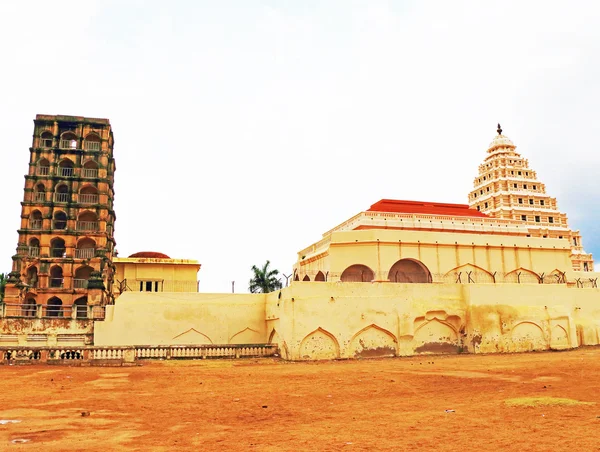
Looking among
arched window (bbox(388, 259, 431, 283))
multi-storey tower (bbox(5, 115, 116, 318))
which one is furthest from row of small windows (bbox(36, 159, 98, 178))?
arched window (bbox(388, 259, 431, 283))

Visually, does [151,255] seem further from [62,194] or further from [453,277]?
[453,277]

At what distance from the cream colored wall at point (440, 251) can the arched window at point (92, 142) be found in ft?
68.7

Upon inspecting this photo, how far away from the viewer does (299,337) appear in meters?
27.9

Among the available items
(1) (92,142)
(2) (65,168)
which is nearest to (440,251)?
(1) (92,142)

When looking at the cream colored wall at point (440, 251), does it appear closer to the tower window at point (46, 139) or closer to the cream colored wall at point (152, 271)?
the cream colored wall at point (152, 271)

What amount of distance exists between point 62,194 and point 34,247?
4.84 m

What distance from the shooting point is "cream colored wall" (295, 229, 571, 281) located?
116 ft

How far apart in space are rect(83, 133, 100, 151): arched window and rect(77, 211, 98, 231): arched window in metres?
5.52

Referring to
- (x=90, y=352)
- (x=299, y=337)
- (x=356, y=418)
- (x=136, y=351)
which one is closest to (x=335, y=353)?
(x=299, y=337)

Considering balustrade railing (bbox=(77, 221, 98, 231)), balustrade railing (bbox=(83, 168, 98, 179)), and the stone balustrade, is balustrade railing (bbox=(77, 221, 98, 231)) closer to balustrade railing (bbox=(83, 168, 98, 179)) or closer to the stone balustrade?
balustrade railing (bbox=(83, 168, 98, 179))

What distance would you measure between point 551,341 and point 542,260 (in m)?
9.05

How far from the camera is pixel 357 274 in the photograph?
36781 millimetres

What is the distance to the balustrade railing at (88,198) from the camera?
43.4 m

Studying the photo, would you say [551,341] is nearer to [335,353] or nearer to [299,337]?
[335,353]
